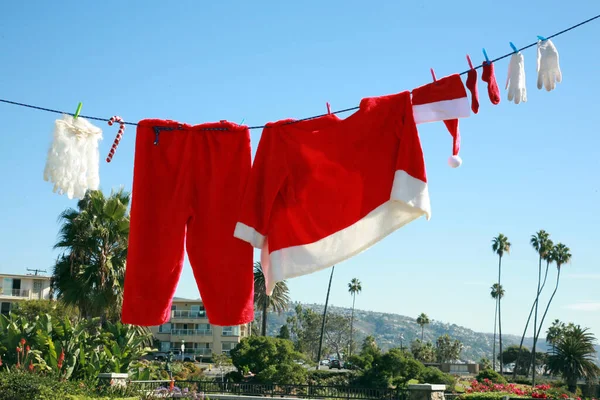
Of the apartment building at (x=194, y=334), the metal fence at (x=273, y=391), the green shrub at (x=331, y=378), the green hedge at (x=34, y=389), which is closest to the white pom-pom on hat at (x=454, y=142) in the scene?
the green hedge at (x=34, y=389)

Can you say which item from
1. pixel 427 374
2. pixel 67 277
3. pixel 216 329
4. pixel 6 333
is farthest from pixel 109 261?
pixel 216 329

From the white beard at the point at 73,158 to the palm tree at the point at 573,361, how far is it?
4980 centimetres

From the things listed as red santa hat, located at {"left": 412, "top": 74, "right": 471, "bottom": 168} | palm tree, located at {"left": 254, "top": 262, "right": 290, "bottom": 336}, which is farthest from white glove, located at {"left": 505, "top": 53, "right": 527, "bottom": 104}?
palm tree, located at {"left": 254, "top": 262, "right": 290, "bottom": 336}

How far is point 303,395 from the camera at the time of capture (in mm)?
19859

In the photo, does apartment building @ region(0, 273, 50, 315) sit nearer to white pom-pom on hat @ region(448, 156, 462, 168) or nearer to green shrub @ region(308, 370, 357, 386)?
green shrub @ region(308, 370, 357, 386)

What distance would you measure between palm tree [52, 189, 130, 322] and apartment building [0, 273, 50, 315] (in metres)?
44.2

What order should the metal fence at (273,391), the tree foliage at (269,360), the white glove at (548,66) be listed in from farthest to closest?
the tree foliage at (269,360)
the metal fence at (273,391)
the white glove at (548,66)

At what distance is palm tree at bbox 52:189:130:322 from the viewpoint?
65.5 feet

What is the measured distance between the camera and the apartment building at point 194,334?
217 feet

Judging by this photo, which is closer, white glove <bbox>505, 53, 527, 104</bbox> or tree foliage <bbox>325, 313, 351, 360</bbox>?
white glove <bbox>505, 53, 527, 104</bbox>

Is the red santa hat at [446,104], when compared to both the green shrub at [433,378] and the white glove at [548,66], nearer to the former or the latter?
the white glove at [548,66]

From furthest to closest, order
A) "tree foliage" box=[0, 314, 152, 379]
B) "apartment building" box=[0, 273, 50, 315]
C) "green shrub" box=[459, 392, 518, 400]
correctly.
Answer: "apartment building" box=[0, 273, 50, 315]
"green shrub" box=[459, 392, 518, 400]
"tree foliage" box=[0, 314, 152, 379]

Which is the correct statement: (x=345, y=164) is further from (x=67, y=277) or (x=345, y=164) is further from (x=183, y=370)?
(x=183, y=370)

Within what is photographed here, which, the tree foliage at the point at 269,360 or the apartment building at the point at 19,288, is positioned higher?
the apartment building at the point at 19,288
